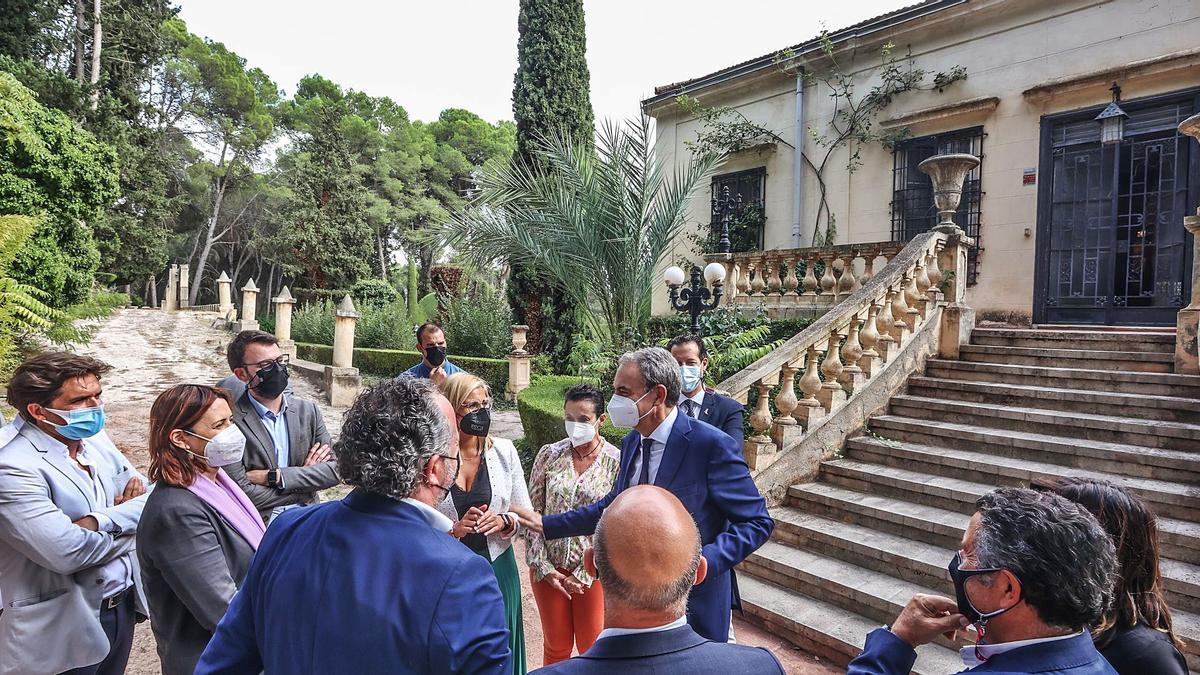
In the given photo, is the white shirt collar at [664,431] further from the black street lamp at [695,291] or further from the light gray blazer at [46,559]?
the black street lamp at [695,291]

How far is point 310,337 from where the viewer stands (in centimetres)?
2008

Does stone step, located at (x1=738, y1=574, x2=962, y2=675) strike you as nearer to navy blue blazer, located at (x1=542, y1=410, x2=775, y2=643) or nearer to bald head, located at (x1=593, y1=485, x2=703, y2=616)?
navy blue blazer, located at (x1=542, y1=410, x2=775, y2=643)

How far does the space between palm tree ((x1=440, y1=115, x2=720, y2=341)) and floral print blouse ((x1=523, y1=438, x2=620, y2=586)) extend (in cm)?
444

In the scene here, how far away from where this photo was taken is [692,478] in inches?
96.0

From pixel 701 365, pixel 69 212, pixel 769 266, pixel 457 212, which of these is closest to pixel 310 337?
pixel 69 212

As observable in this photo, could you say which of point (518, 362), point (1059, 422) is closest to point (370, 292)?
point (518, 362)

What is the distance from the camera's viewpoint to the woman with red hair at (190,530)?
185 centimetres

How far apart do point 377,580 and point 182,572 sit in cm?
104

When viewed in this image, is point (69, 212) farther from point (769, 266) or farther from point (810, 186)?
point (810, 186)

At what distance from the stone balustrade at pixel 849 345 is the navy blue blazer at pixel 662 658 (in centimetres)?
388

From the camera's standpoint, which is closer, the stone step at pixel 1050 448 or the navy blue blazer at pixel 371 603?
the navy blue blazer at pixel 371 603

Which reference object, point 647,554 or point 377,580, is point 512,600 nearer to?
point 377,580

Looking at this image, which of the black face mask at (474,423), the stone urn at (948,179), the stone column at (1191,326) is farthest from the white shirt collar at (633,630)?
the stone urn at (948,179)

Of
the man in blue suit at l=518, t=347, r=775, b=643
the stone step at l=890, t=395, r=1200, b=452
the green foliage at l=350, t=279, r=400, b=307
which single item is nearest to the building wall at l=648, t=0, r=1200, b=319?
the stone step at l=890, t=395, r=1200, b=452
